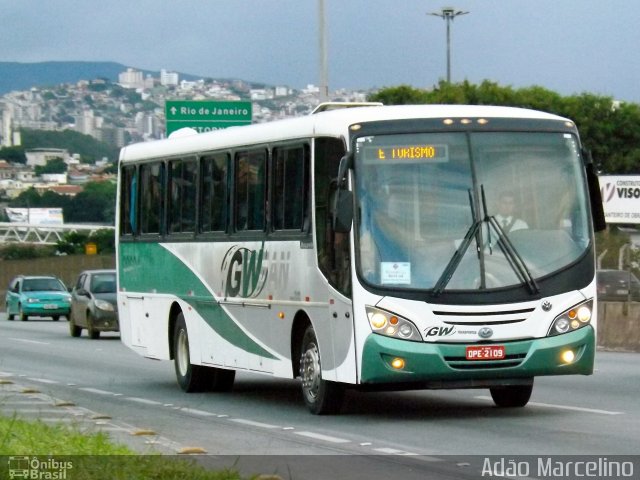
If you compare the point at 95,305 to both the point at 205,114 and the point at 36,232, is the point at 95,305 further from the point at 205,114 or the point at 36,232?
the point at 36,232

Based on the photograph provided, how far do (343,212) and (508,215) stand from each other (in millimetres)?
1559

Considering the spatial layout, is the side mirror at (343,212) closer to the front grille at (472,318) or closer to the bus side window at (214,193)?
the front grille at (472,318)

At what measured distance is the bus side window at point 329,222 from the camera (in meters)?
16.2

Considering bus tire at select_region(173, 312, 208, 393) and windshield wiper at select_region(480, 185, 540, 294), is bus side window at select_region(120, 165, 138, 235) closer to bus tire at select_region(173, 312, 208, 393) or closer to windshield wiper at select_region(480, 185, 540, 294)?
bus tire at select_region(173, 312, 208, 393)

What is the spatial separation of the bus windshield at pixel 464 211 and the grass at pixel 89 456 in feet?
12.6

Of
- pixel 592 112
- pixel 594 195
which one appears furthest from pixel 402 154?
pixel 592 112

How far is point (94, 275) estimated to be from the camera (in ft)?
140

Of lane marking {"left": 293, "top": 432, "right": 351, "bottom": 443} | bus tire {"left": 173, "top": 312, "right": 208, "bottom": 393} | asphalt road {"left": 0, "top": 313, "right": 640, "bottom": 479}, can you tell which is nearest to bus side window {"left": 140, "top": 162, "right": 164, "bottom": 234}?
bus tire {"left": 173, "top": 312, "right": 208, "bottom": 393}

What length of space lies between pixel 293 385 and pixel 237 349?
3.05 metres

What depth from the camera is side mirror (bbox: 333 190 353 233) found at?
624 inches

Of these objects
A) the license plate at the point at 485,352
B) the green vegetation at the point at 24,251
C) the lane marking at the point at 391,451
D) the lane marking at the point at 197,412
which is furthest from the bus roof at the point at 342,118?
the green vegetation at the point at 24,251

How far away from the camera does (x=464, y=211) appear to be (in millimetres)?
16141

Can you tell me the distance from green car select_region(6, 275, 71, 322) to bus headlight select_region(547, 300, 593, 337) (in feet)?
134

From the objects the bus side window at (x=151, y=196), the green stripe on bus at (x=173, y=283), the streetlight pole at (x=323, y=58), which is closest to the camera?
the green stripe on bus at (x=173, y=283)
